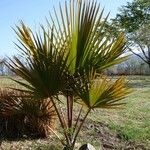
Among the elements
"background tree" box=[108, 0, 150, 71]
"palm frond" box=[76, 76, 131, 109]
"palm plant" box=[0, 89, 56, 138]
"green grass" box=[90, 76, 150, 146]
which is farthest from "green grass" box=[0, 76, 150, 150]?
"background tree" box=[108, 0, 150, 71]

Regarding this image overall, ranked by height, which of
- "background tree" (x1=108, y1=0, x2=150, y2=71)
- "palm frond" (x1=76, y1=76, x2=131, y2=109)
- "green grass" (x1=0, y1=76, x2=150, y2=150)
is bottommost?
"green grass" (x1=0, y1=76, x2=150, y2=150)

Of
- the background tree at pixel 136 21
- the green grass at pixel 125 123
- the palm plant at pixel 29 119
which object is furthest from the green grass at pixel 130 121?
the background tree at pixel 136 21

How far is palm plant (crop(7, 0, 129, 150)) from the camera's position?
5480 mm

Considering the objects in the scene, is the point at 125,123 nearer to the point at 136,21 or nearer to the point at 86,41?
the point at 86,41

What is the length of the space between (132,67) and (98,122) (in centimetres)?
2858

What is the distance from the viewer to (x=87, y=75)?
5738 millimetres

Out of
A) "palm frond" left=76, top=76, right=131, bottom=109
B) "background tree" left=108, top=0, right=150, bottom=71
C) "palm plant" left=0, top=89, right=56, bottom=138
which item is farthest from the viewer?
"background tree" left=108, top=0, right=150, bottom=71

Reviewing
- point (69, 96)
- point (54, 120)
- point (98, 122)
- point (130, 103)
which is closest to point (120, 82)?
point (69, 96)

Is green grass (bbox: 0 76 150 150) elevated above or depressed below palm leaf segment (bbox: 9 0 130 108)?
below

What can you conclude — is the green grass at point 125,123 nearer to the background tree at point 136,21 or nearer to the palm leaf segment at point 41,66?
the palm leaf segment at point 41,66

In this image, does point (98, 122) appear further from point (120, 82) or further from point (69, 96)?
point (120, 82)

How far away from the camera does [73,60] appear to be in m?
5.75

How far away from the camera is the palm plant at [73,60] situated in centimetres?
548

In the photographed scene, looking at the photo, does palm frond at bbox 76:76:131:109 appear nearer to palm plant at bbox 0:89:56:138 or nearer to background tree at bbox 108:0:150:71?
palm plant at bbox 0:89:56:138
